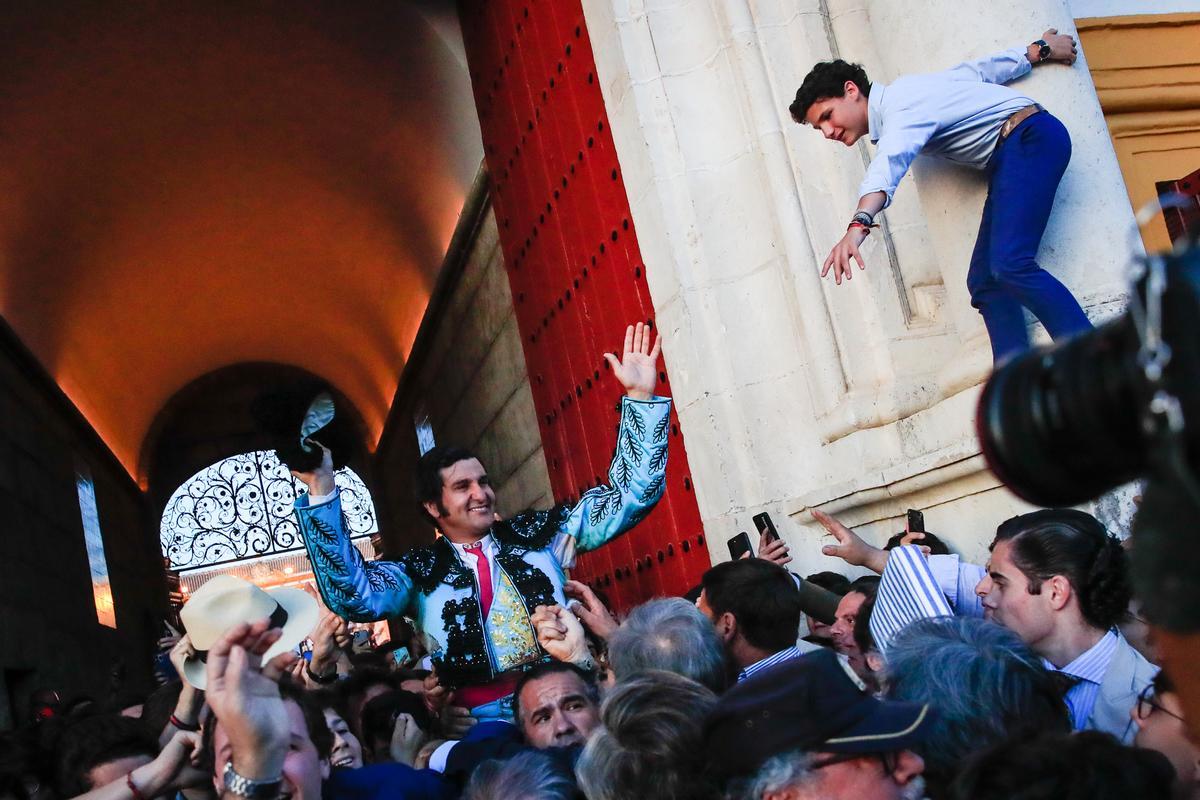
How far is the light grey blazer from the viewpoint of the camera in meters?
Answer: 2.62

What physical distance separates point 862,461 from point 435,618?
1784mm

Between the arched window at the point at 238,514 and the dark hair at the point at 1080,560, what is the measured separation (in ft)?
59.9

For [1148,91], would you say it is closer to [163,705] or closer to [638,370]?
[638,370]

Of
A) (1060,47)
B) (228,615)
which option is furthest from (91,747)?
(1060,47)

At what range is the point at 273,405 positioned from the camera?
11.5ft

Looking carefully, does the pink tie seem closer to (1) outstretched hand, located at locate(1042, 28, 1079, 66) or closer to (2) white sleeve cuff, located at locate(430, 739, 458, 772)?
(2) white sleeve cuff, located at locate(430, 739, 458, 772)

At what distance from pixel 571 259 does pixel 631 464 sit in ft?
10.6

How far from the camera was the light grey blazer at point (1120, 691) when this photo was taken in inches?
103

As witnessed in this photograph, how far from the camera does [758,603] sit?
336 centimetres

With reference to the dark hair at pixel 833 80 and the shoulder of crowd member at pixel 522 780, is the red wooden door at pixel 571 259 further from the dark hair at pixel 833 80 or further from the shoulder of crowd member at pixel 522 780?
the shoulder of crowd member at pixel 522 780

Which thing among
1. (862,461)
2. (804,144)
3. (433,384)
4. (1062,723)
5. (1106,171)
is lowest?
(1062,723)

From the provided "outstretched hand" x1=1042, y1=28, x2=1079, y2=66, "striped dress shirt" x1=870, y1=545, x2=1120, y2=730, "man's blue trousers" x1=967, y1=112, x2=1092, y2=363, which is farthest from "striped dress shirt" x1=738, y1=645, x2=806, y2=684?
"outstretched hand" x1=1042, y1=28, x2=1079, y2=66

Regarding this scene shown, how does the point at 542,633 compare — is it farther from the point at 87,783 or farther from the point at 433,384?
the point at 433,384

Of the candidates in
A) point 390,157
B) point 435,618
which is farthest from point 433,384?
point 435,618
